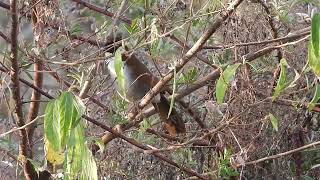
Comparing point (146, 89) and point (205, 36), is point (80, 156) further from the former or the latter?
point (146, 89)

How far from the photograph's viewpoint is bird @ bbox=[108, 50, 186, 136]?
1979mm

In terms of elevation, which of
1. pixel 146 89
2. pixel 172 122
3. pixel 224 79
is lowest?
pixel 224 79

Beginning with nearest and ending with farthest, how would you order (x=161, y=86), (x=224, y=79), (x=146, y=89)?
(x=224, y=79)
(x=161, y=86)
(x=146, y=89)

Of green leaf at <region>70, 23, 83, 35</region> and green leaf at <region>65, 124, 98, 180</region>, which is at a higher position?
green leaf at <region>70, 23, 83, 35</region>

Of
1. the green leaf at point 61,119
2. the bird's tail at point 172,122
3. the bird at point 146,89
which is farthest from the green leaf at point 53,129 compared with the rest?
the bird's tail at point 172,122

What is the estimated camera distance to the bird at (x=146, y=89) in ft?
6.49

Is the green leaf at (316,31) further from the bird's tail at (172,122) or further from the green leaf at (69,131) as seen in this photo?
the bird's tail at (172,122)

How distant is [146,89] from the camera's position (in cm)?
227

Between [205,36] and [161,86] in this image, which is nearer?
[205,36]

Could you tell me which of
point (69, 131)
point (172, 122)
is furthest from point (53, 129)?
point (172, 122)

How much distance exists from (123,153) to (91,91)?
656 mm

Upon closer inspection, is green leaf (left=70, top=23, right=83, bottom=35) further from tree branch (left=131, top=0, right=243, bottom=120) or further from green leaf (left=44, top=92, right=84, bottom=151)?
green leaf (left=44, top=92, right=84, bottom=151)

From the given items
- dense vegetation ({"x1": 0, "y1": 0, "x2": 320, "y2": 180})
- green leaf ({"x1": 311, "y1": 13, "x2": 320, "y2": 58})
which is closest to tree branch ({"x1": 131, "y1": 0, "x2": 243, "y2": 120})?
dense vegetation ({"x1": 0, "y1": 0, "x2": 320, "y2": 180})

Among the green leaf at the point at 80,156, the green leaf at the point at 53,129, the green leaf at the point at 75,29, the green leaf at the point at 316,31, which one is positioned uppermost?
the green leaf at the point at 75,29
